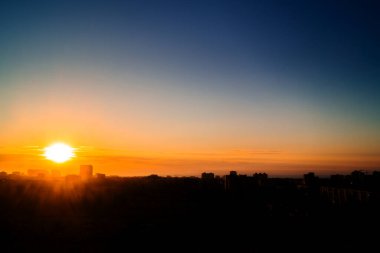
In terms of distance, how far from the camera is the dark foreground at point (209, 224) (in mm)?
Result: 16391

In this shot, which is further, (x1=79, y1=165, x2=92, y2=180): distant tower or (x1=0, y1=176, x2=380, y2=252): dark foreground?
(x1=79, y1=165, x2=92, y2=180): distant tower

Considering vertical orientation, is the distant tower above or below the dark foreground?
above

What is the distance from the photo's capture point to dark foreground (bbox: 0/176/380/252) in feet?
53.8

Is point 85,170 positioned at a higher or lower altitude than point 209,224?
higher

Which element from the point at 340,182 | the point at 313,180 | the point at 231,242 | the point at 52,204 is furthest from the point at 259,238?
the point at 52,204

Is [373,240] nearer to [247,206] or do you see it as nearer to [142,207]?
[247,206]

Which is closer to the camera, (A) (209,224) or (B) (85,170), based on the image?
(A) (209,224)

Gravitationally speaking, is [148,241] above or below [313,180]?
below

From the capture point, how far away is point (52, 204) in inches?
1286

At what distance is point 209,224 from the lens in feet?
72.5

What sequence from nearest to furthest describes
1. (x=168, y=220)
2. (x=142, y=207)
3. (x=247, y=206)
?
(x=168, y=220)
(x=247, y=206)
(x=142, y=207)

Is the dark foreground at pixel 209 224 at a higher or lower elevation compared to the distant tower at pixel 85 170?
lower

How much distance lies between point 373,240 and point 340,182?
1847 cm

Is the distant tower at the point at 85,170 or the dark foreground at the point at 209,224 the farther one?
the distant tower at the point at 85,170
